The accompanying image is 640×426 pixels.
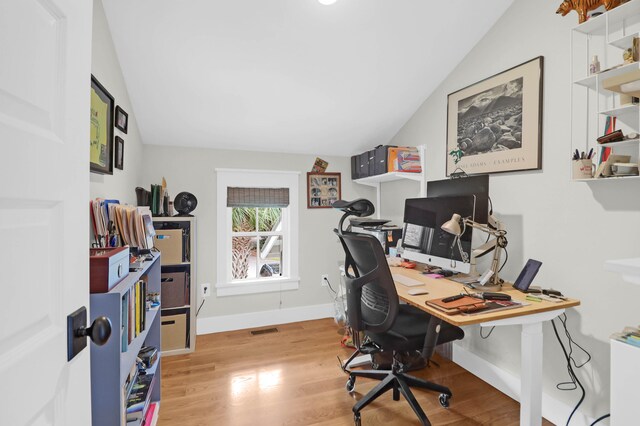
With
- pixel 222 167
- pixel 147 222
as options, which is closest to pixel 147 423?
pixel 147 222

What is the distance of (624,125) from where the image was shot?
5.11 ft

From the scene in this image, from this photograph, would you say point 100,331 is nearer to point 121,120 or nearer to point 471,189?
point 121,120

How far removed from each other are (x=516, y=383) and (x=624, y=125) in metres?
1.60

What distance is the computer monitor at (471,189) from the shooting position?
192cm

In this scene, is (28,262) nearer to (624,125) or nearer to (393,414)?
(393,414)

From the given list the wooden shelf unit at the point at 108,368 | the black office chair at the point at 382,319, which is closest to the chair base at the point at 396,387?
the black office chair at the point at 382,319

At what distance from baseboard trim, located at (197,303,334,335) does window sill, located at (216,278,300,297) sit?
0.22m

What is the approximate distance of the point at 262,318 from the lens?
335 cm

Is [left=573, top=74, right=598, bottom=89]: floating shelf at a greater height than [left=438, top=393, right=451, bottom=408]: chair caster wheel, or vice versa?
[left=573, top=74, right=598, bottom=89]: floating shelf

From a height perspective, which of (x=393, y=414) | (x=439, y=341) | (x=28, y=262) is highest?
(x=28, y=262)

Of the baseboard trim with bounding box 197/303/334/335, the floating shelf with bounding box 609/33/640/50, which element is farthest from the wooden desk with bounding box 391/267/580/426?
the baseboard trim with bounding box 197/303/334/335

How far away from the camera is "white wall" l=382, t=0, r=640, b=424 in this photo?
5.21 feet

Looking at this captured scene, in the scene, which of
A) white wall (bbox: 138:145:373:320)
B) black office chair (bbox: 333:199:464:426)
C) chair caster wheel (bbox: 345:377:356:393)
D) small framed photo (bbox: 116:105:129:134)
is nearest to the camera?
black office chair (bbox: 333:199:464:426)

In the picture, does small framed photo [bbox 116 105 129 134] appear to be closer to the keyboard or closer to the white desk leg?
the keyboard
